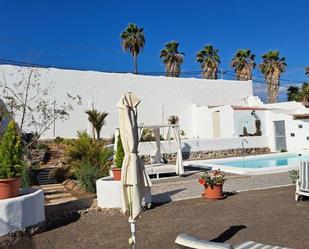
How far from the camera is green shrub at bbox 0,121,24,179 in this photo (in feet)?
20.6

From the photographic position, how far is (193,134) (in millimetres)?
29969

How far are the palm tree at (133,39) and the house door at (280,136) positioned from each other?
17.3 meters

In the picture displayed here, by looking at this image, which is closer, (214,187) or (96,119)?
(214,187)

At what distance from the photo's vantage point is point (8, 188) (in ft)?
20.1

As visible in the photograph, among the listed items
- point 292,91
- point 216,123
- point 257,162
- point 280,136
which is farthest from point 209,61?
point 257,162

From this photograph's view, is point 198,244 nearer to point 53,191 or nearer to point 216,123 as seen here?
point 53,191

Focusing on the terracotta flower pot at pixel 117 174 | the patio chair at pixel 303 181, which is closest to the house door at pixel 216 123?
the patio chair at pixel 303 181

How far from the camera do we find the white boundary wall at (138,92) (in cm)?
2394

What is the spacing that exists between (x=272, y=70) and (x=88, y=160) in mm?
32880

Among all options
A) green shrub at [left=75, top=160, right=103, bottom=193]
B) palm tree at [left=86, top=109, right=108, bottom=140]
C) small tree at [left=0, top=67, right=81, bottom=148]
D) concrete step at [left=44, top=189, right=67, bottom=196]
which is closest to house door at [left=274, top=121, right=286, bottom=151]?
palm tree at [left=86, top=109, right=108, bottom=140]

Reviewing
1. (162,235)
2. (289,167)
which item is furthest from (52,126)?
(162,235)

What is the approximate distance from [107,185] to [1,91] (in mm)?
16098

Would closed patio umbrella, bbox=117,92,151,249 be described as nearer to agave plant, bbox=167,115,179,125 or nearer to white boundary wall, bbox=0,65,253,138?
white boundary wall, bbox=0,65,253,138

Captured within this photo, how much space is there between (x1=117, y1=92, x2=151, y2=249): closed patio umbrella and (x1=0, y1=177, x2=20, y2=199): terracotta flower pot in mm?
2121
